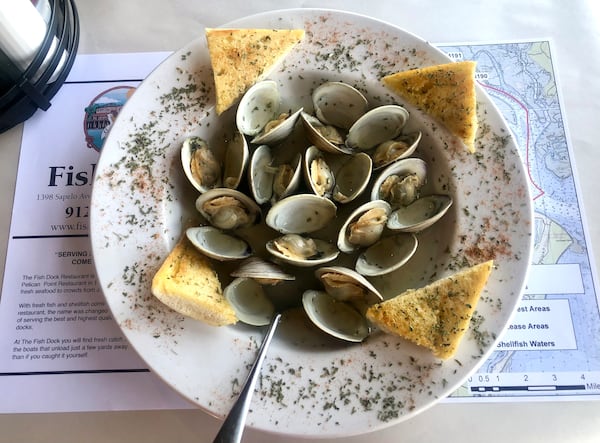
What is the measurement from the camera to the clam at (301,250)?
2.84 feet

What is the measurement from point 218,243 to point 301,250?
0.16 m

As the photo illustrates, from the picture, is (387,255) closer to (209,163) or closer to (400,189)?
(400,189)

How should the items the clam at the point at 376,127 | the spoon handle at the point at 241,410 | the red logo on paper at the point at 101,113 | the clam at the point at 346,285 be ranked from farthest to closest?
the red logo on paper at the point at 101,113 < the clam at the point at 376,127 < the clam at the point at 346,285 < the spoon handle at the point at 241,410

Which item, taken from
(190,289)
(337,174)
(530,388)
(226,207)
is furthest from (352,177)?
(530,388)

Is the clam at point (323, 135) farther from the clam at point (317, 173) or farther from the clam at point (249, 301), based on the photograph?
the clam at point (249, 301)

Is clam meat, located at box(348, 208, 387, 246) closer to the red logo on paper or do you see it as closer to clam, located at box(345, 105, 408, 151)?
clam, located at box(345, 105, 408, 151)

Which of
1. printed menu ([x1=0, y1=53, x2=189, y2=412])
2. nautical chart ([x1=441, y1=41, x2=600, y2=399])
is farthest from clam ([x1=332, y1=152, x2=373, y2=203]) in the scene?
printed menu ([x1=0, y1=53, x2=189, y2=412])

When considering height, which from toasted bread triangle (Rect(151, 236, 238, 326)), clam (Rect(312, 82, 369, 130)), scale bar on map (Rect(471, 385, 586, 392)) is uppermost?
clam (Rect(312, 82, 369, 130))

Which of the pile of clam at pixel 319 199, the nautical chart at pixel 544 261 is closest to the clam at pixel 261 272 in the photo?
the pile of clam at pixel 319 199

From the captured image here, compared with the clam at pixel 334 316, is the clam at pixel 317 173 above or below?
above

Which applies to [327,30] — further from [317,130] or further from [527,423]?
[527,423]

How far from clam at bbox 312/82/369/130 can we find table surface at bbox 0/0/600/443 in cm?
37

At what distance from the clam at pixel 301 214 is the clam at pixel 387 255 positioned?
0.33ft

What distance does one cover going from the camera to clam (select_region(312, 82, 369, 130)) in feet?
3.14
